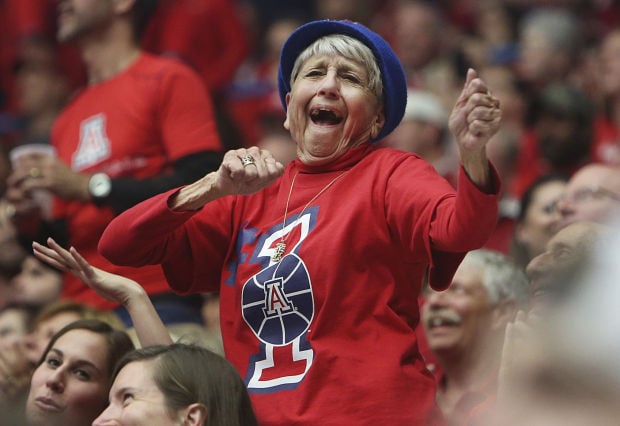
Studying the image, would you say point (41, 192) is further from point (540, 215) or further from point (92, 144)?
point (540, 215)

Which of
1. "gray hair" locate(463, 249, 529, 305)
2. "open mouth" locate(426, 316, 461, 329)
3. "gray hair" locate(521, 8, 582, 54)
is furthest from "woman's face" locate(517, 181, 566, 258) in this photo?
"gray hair" locate(521, 8, 582, 54)

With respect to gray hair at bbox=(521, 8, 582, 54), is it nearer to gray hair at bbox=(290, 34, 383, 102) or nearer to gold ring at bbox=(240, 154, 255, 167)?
gray hair at bbox=(290, 34, 383, 102)

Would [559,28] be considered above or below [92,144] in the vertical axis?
above

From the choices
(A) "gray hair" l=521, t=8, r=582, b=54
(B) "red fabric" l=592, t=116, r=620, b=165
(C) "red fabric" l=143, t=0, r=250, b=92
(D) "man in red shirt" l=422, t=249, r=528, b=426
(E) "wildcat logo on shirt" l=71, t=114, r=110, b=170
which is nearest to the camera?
(D) "man in red shirt" l=422, t=249, r=528, b=426

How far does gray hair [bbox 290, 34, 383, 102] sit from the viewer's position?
10.2ft

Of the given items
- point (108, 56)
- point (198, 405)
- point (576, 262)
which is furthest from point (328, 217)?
point (108, 56)

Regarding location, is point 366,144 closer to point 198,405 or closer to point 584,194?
point 198,405

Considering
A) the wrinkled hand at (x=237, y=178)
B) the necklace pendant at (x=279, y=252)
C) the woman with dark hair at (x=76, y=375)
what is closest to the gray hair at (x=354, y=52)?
the wrinkled hand at (x=237, y=178)

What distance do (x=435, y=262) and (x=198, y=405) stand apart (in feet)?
2.05

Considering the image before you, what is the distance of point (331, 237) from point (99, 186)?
4.95 ft

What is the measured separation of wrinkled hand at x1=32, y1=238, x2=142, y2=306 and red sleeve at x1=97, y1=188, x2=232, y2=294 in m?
0.12

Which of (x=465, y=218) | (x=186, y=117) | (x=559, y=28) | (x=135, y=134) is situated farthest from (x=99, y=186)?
(x=559, y=28)

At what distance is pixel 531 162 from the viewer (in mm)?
6668

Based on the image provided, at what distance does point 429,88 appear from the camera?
24.6 feet
